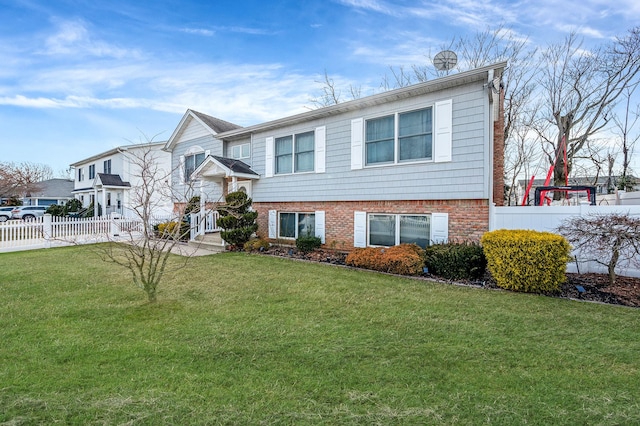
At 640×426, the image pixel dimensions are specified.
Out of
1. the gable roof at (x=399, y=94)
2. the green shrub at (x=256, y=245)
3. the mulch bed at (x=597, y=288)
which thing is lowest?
the mulch bed at (x=597, y=288)

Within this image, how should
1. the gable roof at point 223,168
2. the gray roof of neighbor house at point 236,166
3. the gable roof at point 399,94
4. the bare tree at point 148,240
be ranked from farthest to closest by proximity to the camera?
the gray roof of neighbor house at point 236,166 < the gable roof at point 223,168 < the gable roof at point 399,94 < the bare tree at point 148,240

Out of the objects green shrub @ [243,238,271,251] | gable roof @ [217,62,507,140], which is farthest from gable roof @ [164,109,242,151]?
green shrub @ [243,238,271,251]

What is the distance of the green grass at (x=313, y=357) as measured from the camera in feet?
8.59

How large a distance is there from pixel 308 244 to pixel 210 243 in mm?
4263

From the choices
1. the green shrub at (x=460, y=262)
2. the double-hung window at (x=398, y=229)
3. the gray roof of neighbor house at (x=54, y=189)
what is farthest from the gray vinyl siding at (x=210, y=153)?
the gray roof of neighbor house at (x=54, y=189)

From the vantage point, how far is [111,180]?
2542 cm

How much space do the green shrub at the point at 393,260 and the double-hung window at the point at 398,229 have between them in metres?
0.83

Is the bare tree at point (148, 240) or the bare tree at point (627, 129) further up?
the bare tree at point (627, 129)

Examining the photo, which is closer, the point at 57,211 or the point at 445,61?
the point at 445,61

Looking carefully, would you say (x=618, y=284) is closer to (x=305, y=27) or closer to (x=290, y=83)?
(x=305, y=27)

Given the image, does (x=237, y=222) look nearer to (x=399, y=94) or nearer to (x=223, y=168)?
(x=223, y=168)

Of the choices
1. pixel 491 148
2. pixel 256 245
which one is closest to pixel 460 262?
pixel 491 148

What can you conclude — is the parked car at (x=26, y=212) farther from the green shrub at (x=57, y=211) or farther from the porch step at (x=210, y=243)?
the porch step at (x=210, y=243)

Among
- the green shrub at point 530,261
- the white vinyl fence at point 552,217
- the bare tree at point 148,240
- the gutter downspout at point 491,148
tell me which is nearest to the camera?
the bare tree at point 148,240
